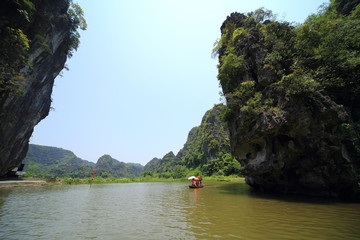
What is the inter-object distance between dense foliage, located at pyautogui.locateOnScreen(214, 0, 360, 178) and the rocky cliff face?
72.7ft

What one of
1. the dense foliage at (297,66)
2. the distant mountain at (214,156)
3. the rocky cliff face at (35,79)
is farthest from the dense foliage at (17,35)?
the distant mountain at (214,156)

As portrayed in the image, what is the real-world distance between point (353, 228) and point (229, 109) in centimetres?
1273

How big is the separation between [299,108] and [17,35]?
2303 centimetres

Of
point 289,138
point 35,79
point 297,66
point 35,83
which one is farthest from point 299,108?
point 35,83

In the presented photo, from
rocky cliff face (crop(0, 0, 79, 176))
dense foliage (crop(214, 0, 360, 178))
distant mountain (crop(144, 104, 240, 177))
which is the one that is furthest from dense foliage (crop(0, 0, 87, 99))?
distant mountain (crop(144, 104, 240, 177))

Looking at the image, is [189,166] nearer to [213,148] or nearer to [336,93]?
[213,148]

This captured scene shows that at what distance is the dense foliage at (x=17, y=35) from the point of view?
13.3m

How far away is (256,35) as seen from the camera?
18.7m

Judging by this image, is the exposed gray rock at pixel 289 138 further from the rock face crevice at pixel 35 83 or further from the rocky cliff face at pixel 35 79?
the rock face crevice at pixel 35 83

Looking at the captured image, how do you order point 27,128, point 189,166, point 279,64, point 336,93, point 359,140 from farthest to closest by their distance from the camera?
point 189,166
point 27,128
point 279,64
point 336,93
point 359,140

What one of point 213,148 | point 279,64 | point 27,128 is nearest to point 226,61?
point 279,64

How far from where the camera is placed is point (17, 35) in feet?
48.0

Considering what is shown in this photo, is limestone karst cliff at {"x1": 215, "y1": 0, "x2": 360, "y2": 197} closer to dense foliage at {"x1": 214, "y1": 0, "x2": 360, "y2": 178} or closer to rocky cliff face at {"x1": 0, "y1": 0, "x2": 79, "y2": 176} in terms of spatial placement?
dense foliage at {"x1": 214, "y1": 0, "x2": 360, "y2": 178}

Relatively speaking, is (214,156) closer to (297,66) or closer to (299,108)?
(297,66)
